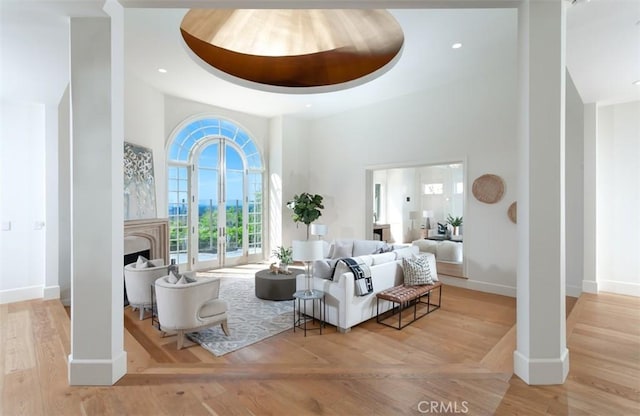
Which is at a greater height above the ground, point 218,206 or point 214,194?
point 214,194

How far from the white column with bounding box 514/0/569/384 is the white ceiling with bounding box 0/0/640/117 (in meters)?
0.39

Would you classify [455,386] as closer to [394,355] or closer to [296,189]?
[394,355]

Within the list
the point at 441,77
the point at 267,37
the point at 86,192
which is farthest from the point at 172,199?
the point at 441,77

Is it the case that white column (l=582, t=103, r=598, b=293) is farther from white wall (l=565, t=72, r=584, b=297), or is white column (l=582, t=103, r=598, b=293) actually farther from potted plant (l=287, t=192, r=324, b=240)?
potted plant (l=287, t=192, r=324, b=240)

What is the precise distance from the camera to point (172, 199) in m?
6.73

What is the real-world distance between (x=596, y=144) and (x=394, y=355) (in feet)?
15.1

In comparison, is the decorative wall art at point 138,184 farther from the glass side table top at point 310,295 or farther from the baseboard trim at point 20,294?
the glass side table top at point 310,295

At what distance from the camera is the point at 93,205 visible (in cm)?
225

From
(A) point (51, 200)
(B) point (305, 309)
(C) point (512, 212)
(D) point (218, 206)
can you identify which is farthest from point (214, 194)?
(C) point (512, 212)

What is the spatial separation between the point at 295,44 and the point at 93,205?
418cm

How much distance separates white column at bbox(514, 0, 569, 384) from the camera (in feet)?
7.29

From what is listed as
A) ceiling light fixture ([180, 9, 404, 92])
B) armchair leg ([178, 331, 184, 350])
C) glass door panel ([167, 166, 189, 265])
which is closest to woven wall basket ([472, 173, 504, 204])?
ceiling light fixture ([180, 9, 404, 92])

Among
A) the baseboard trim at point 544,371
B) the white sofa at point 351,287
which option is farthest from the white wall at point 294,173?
the baseboard trim at point 544,371

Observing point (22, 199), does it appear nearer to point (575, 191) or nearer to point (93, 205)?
point (93, 205)
